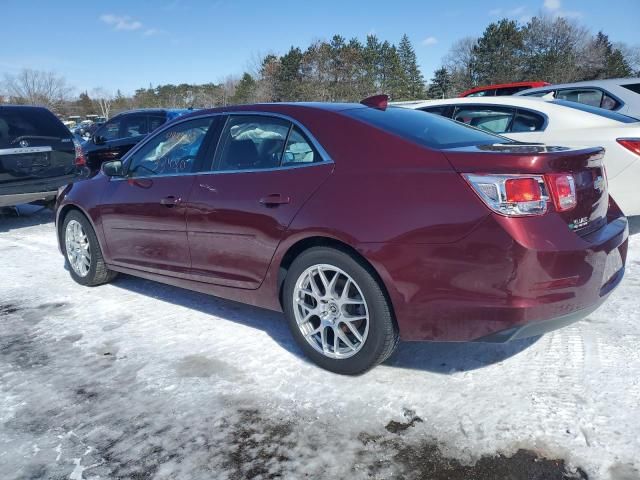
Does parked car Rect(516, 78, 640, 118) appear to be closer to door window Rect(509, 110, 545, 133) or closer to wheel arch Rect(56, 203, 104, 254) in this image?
door window Rect(509, 110, 545, 133)

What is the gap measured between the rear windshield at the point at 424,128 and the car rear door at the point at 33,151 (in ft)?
19.2

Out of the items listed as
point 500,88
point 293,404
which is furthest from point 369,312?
point 500,88

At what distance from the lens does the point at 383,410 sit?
2.55 metres

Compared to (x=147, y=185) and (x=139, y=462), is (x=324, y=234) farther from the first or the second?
(x=147, y=185)

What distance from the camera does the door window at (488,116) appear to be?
5.81 m

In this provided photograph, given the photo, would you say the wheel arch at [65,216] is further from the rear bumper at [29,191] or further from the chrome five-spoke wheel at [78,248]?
the rear bumper at [29,191]

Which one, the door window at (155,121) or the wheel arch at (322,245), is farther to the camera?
the door window at (155,121)

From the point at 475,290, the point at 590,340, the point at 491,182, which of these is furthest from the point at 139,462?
the point at 590,340

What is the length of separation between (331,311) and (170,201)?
1533 mm

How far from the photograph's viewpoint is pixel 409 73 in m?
61.6

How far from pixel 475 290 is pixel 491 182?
0.50 m

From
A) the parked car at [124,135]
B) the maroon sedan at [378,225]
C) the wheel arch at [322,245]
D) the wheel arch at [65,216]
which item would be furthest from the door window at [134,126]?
the wheel arch at [322,245]

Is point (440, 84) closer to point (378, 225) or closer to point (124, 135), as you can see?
point (124, 135)

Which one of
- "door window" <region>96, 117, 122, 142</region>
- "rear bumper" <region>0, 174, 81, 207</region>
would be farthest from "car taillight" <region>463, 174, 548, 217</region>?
"door window" <region>96, 117, 122, 142</region>
